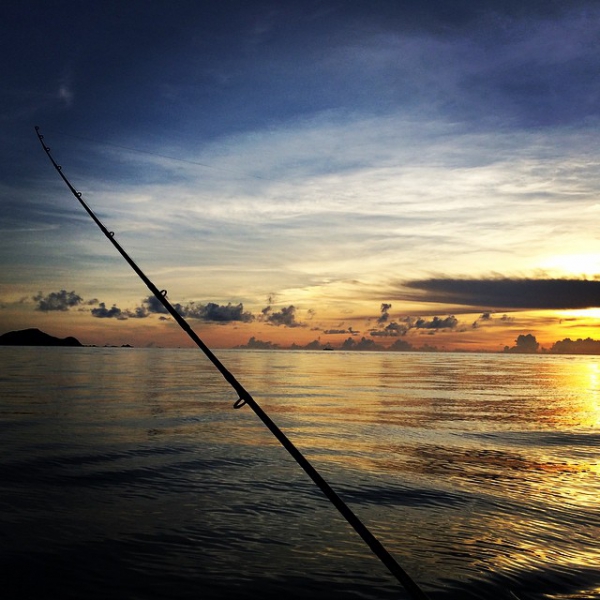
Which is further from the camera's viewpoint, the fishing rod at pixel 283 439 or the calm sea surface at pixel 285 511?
the calm sea surface at pixel 285 511

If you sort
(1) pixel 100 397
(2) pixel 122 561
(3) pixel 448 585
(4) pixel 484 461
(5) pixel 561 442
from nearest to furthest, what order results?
(3) pixel 448 585, (2) pixel 122 561, (4) pixel 484 461, (5) pixel 561 442, (1) pixel 100 397

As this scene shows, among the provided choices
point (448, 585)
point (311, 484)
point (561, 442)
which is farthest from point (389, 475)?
point (561, 442)

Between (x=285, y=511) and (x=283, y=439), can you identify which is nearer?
(x=283, y=439)

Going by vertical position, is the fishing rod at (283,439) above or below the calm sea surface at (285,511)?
above

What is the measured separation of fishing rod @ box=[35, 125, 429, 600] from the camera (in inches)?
134

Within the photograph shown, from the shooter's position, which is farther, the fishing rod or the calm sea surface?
the calm sea surface

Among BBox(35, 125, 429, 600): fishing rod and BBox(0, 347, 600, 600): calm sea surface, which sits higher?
BBox(35, 125, 429, 600): fishing rod

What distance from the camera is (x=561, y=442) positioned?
18422 mm

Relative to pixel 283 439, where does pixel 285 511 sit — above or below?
below

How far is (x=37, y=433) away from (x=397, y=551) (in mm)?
14078

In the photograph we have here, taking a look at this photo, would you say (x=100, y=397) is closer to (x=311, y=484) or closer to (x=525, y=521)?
(x=311, y=484)

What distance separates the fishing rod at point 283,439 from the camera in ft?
11.1

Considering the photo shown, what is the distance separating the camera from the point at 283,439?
420 centimetres

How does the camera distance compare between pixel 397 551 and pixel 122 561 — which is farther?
pixel 397 551
